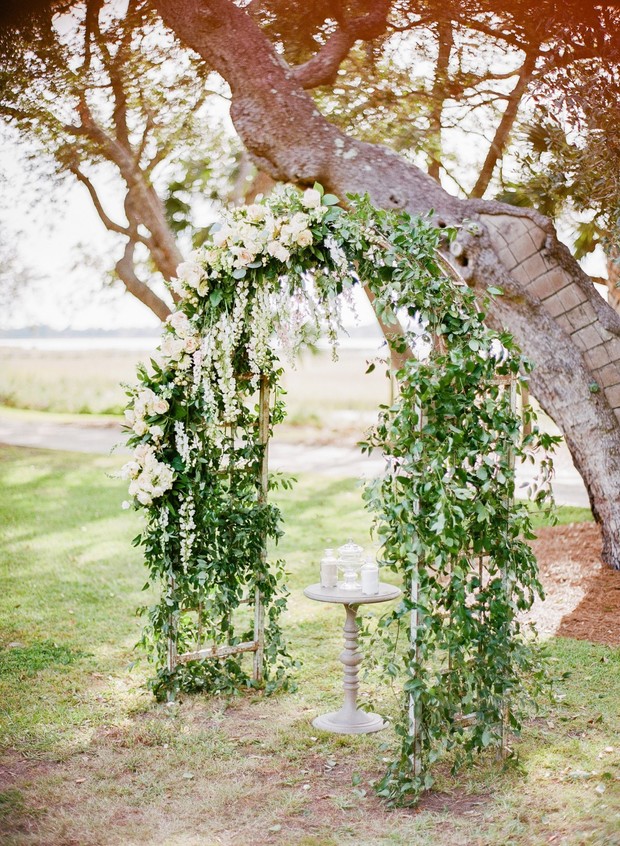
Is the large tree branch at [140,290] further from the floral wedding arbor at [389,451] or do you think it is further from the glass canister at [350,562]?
the glass canister at [350,562]

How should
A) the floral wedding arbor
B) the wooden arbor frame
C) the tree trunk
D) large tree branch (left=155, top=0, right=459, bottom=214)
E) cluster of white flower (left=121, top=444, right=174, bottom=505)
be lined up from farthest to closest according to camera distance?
large tree branch (left=155, top=0, right=459, bottom=214), the tree trunk, the wooden arbor frame, cluster of white flower (left=121, top=444, right=174, bottom=505), the floral wedding arbor

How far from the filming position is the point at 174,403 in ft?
14.5

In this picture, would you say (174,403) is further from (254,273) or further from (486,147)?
(486,147)

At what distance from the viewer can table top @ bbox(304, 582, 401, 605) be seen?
13.6 feet

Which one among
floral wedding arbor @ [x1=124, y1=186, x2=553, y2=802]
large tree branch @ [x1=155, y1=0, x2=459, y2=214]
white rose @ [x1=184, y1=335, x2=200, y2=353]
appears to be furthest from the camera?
large tree branch @ [x1=155, y1=0, x2=459, y2=214]

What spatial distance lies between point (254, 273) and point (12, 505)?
7832 mm

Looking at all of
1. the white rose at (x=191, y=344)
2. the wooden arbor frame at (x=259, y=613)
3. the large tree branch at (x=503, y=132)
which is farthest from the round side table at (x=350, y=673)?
the large tree branch at (x=503, y=132)

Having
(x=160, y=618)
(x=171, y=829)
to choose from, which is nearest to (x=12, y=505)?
(x=160, y=618)

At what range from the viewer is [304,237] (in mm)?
3797

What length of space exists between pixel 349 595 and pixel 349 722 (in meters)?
0.67

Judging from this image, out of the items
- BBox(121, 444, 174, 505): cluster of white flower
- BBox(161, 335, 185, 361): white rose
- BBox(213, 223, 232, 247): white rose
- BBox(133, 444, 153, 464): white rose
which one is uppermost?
BBox(213, 223, 232, 247): white rose

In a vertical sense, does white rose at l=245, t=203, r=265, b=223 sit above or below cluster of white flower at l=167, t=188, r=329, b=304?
above

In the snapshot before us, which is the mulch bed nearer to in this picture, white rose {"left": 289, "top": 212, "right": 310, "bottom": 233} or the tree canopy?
the tree canopy

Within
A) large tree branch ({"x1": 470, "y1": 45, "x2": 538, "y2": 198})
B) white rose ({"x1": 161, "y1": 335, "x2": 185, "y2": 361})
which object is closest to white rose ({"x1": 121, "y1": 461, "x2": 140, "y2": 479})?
white rose ({"x1": 161, "y1": 335, "x2": 185, "y2": 361})
